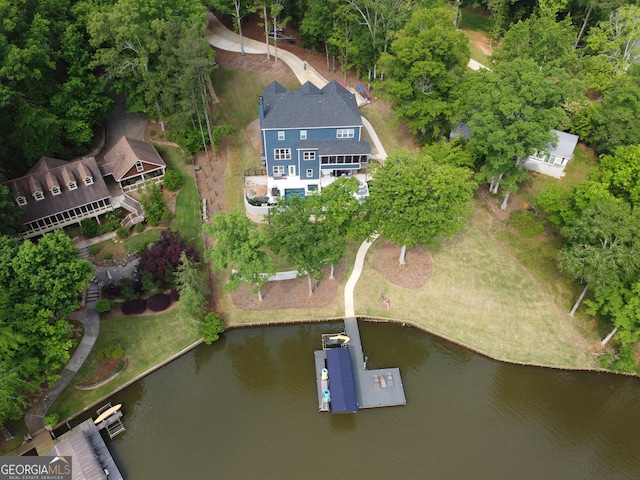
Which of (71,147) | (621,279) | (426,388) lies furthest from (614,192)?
(71,147)

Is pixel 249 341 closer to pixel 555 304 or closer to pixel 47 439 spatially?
pixel 47 439

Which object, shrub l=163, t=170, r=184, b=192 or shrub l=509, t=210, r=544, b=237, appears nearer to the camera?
shrub l=509, t=210, r=544, b=237

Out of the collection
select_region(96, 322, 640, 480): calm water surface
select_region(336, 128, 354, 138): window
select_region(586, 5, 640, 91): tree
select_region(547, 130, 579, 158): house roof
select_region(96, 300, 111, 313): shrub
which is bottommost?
select_region(96, 322, 640, 480): calm water surface

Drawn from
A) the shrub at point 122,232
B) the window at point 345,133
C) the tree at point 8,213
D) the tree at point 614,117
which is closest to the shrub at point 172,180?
the shrub at point 122,232

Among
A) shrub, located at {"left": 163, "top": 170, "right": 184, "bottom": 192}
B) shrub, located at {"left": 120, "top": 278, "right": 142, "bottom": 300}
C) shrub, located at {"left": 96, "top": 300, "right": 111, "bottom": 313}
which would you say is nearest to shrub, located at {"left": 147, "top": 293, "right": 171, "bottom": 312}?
shrub, located at {"left": 120, "top": 278, "right": 142, "bottom": 300}

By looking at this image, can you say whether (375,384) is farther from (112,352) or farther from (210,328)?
(112,352)

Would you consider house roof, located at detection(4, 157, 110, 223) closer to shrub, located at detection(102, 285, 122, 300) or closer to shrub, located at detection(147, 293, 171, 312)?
shrub, located at detection(102, 285, 122, 300)
